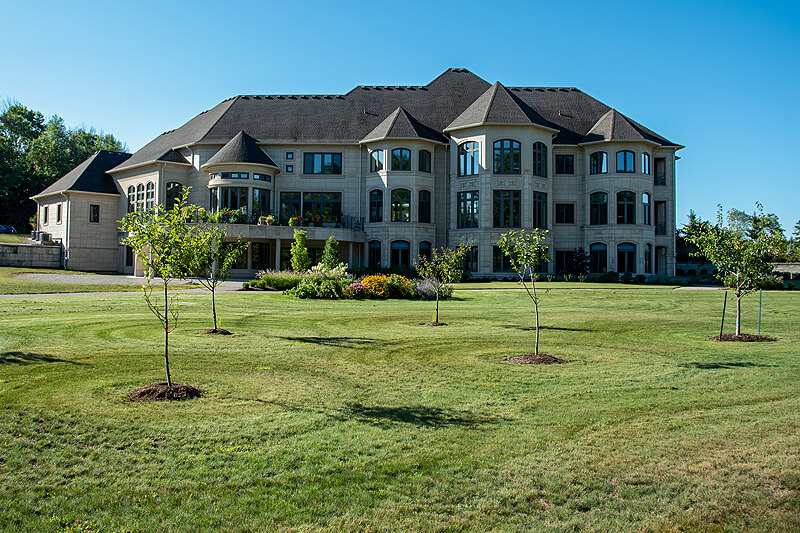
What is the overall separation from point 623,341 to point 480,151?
2813cm

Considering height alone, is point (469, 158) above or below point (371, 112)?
below

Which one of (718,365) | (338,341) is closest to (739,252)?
(718,365)

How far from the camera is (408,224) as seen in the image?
40688 mm

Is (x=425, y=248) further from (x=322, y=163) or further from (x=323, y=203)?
(x=322, y=163)

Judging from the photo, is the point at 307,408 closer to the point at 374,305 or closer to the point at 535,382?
the point at 535,382

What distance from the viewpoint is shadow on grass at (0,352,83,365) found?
30.3 feet

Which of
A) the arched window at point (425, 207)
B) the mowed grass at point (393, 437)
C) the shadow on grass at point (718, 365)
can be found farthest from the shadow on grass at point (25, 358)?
the arched window at point (425, 207)

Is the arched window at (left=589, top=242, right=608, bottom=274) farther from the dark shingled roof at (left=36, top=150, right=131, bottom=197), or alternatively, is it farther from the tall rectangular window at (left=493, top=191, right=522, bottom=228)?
the dark shingled roof at (left=36, top=150, right=131, bottom=197)

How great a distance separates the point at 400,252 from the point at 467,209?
17.8 ft

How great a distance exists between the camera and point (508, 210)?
39.9 m

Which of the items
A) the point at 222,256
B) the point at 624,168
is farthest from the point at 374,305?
the point at 624,168

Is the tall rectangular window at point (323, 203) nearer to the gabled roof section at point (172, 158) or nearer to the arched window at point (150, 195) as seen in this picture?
the gabled roof section at point (172, 158)

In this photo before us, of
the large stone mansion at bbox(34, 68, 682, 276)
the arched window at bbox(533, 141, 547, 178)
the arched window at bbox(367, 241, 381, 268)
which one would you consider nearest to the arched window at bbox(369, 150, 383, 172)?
the large stone mansion at bbox(34, 68, 682, 276)

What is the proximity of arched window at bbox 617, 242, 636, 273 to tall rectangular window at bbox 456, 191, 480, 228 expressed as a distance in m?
10.4
